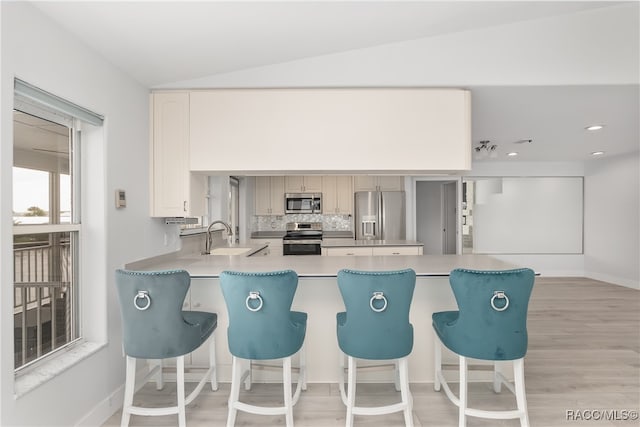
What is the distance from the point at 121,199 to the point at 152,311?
0.92 metres

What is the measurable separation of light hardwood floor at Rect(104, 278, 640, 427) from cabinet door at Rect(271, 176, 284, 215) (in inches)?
167

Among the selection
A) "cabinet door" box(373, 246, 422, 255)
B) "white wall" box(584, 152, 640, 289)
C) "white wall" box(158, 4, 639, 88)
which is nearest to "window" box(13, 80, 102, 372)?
"white wall" box(158, 4, 639, 88)

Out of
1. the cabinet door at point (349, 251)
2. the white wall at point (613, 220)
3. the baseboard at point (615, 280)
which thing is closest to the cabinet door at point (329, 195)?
the cabinet door at point (349, 251)

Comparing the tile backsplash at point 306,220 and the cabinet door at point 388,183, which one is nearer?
the cabinet door at point 388,183

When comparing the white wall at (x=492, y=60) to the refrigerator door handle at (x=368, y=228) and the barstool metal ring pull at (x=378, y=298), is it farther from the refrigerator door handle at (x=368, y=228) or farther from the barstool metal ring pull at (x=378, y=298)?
the refrigerator door handle at (x=368, y=228)

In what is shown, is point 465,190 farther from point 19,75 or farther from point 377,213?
point 19,75

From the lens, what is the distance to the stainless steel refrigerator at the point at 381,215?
20.6 feet

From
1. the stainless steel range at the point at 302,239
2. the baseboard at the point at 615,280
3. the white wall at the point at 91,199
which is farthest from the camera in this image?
the stainless steel range at the point at 302,239

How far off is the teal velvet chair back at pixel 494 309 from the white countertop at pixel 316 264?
40cm

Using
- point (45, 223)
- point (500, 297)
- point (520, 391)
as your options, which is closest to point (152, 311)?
point (45, 223)

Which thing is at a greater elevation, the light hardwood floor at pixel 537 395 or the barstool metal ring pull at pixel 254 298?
the barstool metal ring pull at pixel 254 298

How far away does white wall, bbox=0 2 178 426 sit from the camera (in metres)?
1.58

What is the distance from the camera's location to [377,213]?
635 cm

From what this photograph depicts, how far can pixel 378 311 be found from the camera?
1973 millimetres
